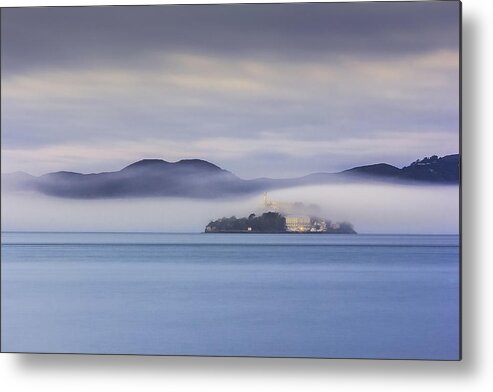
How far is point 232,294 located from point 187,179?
400 millimetres

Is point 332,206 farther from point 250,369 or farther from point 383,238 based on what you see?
point 250,369

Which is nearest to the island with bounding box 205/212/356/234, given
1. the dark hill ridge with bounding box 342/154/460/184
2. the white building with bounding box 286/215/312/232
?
the white building with bounding box 286/215/312/232

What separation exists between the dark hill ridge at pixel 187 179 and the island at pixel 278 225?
3.4 inches

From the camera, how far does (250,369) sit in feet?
9.26

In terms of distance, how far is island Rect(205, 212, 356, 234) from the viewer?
2.76m

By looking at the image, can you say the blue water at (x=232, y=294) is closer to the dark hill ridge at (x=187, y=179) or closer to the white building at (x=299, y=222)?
the white building at (x=299, y=222)

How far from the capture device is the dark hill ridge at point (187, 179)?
274 cm

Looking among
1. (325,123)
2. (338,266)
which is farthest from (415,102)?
(338,266)

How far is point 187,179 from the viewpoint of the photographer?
279cm

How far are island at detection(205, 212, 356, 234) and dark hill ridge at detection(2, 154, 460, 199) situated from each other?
0.29ft

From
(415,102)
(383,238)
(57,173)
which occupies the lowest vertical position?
(383,238)

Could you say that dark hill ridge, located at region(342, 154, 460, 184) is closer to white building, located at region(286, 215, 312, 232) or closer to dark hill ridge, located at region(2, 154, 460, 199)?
dark hill ridge, located at region(2, 154, 460, 199)

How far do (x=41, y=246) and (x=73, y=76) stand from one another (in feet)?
1.86

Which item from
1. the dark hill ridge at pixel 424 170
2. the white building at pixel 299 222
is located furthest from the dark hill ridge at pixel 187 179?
the white building at pixel 299 222
